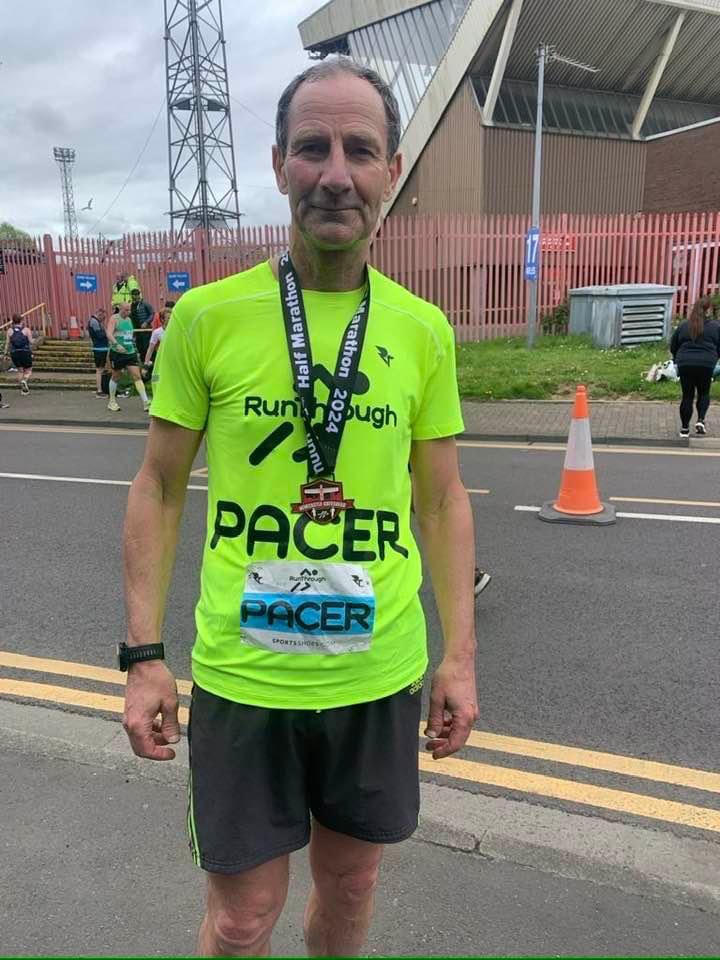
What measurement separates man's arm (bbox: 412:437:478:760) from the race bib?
0.29m

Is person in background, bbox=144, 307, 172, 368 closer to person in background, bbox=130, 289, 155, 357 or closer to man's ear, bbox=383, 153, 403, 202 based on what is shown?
person in background, bbox=130, 289, 155, 357

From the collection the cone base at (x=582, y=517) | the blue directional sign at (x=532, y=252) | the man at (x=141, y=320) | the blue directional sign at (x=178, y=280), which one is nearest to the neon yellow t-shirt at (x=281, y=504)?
the cone base at (x=582, y=517)

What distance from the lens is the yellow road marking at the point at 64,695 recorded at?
136 inches

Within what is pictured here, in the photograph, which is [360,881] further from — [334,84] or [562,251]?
[562,251]

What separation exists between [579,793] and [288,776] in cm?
166

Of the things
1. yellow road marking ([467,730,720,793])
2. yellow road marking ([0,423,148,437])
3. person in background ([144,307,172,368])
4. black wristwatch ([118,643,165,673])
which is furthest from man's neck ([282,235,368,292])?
person in background ([144,307,172,368])

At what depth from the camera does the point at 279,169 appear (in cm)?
157

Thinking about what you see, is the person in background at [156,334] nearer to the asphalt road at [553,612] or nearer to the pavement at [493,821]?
the asphalt road at [553,612]

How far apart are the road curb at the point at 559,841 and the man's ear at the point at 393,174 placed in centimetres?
202

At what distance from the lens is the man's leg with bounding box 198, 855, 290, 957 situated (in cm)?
154

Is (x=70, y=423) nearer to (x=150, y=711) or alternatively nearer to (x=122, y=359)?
(x=122, y=359)

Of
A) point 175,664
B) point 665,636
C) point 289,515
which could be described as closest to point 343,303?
point 289,515

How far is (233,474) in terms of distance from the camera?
4.99ft

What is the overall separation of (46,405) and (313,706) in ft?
47.7
